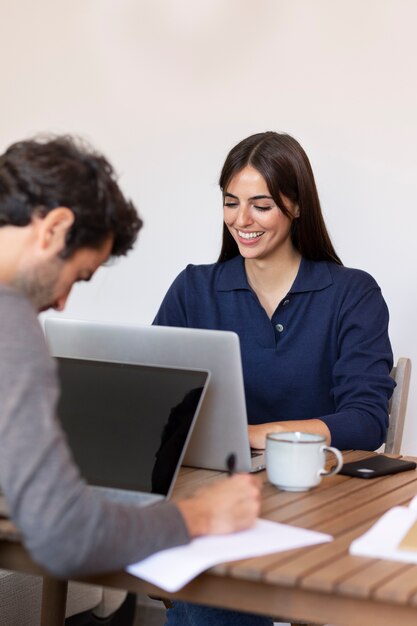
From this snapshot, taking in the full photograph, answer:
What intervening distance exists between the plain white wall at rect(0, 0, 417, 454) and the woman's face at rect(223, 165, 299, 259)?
673 millimetres

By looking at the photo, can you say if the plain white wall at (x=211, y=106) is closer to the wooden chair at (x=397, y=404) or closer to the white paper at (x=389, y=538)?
the wooden chair at (x=397, y=404)

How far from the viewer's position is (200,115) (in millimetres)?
3260

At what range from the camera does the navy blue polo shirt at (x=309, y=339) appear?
7.35 feet

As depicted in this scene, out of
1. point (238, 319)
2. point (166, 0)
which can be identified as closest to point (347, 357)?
point (238, 319)

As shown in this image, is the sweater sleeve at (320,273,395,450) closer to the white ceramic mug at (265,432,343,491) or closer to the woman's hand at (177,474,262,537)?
the white ceramic mug at (265,432,343,491)

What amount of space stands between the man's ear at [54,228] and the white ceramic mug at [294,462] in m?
0.53

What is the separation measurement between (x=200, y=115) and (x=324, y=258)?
101 centimetres

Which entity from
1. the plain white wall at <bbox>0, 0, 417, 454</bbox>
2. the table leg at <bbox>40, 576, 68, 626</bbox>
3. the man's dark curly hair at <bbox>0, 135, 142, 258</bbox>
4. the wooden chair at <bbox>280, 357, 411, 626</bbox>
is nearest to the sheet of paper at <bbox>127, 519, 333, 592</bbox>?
the man's dark curly hair at <bbox>0, 135, 142, 258</bbox>

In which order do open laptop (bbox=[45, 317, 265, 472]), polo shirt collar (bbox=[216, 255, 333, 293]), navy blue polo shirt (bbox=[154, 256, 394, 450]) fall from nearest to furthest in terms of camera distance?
open laptop (bbox=[45, 317, 265, 472])
navy blue polo shirt (bbox=[154, 256, 394, 450])
polo shirt collar (bbox=[216, 255, 333, 293])

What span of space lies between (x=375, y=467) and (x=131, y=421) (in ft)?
1.59

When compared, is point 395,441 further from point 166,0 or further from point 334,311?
point 166,0

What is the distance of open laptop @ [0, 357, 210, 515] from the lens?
1.54 m

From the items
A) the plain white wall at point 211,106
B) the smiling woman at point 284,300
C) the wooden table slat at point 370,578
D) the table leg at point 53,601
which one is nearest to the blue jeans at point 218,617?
the table leg at point 53,601

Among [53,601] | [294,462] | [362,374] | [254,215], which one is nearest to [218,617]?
[53,601]
